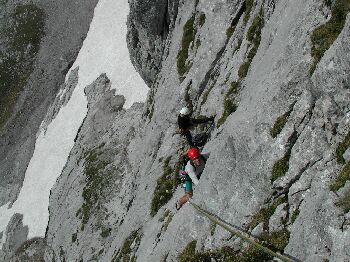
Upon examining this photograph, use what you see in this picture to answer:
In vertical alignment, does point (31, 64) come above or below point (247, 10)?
above

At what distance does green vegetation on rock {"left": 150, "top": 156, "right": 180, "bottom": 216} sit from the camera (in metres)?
27.7

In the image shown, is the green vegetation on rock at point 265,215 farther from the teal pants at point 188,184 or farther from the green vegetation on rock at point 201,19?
the green vegetation on rock at point 201,19

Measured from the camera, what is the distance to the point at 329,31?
1684cm

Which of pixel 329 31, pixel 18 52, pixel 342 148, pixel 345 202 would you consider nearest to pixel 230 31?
pixel 329 31

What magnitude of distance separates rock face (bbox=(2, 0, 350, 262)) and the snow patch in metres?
12.9

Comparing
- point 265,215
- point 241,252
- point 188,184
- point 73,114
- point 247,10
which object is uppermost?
point 73,114

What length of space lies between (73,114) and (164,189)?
38.3m

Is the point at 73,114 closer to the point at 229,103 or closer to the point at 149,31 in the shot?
the point at 149,31

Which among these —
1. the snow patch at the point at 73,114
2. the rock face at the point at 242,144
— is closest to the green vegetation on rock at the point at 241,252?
the rock face at the point at 242,144

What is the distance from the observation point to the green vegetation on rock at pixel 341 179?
13.6 m

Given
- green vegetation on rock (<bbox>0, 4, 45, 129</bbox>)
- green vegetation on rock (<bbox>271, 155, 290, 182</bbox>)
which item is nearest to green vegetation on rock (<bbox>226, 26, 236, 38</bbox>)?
green vegetation on rock (<bbox>271, 155, 290, 182</bbox>)

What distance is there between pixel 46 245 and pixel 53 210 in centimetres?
380

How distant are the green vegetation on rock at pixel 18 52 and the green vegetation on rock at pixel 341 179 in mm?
74507

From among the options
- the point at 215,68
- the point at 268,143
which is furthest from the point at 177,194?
the point at 268,143
